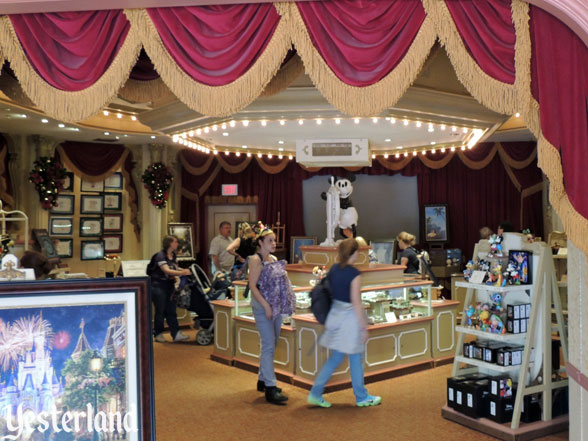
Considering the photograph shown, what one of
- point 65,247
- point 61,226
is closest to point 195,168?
point 61,226

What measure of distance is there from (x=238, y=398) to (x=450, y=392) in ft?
6.51

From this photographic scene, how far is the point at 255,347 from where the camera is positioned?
668 cm

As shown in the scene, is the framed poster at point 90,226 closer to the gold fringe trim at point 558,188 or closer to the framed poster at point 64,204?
the framed poster at point 64,204

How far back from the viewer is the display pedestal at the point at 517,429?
15.0 feet

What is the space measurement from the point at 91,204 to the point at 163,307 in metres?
3.64

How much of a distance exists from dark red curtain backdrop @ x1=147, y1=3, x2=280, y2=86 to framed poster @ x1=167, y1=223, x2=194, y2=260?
309 inches

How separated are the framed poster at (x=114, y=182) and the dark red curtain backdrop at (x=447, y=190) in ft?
3.93

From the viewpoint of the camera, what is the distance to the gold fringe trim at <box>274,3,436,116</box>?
3.18 meters

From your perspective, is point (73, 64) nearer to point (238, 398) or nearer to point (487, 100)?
point (487, 100)

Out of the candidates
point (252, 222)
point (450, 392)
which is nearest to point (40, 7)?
point (450, 392)

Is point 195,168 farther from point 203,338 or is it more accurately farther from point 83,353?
point 83,353

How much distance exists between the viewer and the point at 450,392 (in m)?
5.07

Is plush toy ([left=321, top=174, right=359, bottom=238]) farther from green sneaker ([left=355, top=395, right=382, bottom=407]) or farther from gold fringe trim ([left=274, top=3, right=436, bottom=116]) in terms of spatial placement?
gold fringe trim ([left=274, top=3, right=436, bottom=116])

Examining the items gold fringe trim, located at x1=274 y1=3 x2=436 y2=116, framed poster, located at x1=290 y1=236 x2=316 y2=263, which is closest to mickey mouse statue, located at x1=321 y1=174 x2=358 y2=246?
framed poster, located at x1=290 y1=236 x2=316 y2=263
